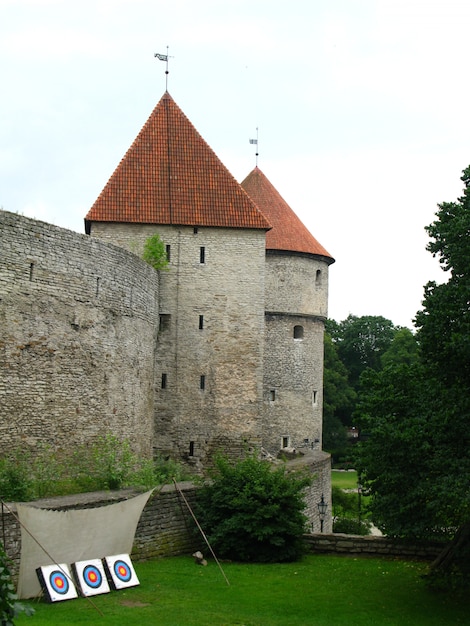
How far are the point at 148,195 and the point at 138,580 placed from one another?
48.0 ft

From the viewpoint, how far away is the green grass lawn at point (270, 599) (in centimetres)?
1053

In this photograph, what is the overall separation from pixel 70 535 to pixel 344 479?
42.3m

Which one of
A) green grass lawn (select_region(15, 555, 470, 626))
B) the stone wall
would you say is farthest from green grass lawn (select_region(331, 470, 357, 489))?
green grass lawn (select_region(15, 555, 470, 626))

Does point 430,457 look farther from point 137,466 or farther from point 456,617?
point 137,466

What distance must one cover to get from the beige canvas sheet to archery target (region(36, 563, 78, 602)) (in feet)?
0.25

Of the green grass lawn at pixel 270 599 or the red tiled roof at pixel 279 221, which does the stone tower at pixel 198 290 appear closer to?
the red tiled roof at pixel 279 221

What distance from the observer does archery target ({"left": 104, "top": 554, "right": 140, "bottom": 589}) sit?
38.3 ft

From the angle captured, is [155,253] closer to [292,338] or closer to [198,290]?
[198,290]

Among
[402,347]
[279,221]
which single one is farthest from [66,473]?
[402,347]

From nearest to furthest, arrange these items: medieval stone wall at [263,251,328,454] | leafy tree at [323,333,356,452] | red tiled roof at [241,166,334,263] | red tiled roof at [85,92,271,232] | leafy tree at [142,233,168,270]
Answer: leafy tree at [142,233,168,270] → red tiled roof at [85,92,271,232] → medieval stone wall at [263,251,328,454] → red tiled roof at [241,166,334,263] → leafy tree at [323,333,356,452]

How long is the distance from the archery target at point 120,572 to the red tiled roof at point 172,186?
13.7 meters

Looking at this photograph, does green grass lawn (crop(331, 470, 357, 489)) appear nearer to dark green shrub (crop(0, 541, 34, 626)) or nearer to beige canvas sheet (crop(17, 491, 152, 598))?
beige canvas sheet (crop(17, 491, 152, 598))

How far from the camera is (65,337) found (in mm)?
17547

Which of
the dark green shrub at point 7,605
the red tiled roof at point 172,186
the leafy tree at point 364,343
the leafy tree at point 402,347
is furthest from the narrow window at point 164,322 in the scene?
the leafy tree at point 364,343
